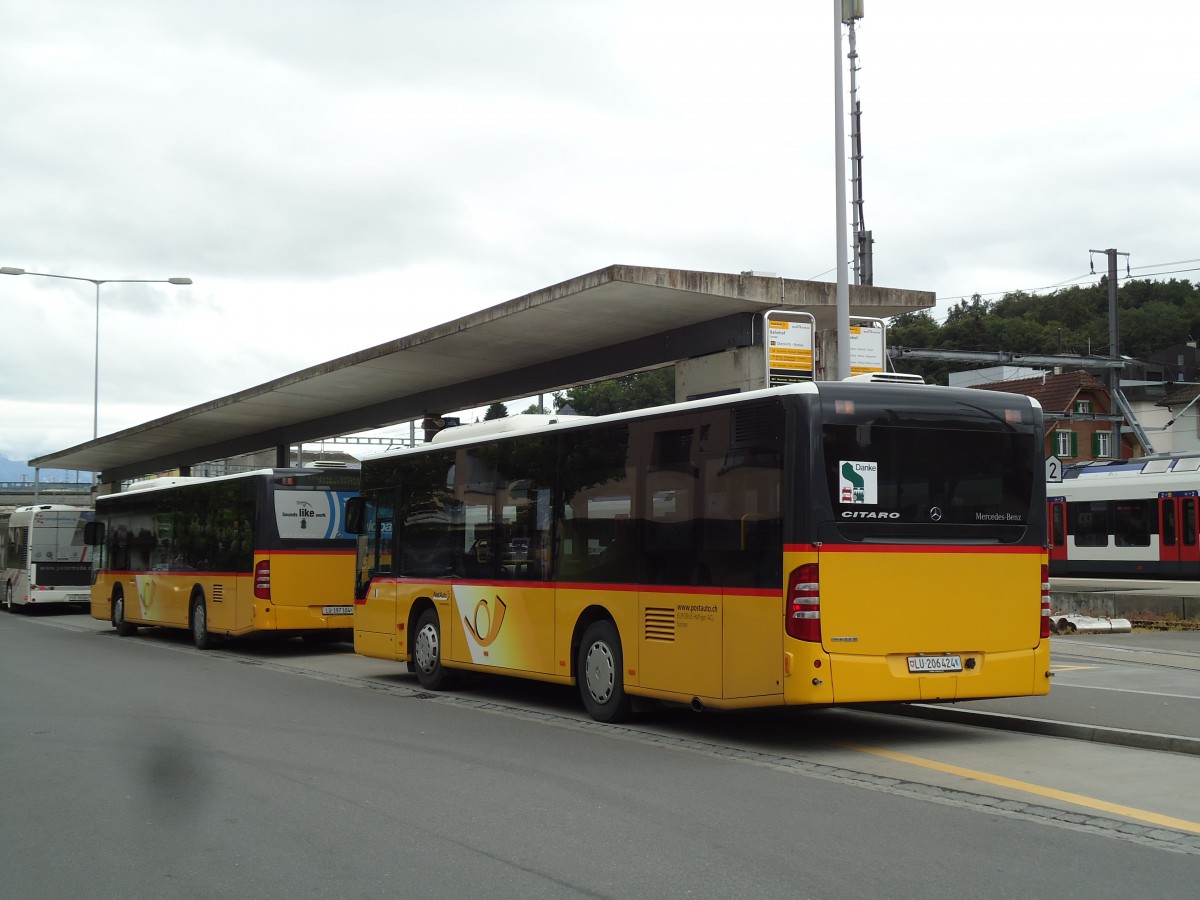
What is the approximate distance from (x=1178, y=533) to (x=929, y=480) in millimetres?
28369

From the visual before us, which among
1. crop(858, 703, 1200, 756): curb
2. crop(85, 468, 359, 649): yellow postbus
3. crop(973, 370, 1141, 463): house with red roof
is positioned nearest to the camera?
crop(858, 703, 1200, 756): curb

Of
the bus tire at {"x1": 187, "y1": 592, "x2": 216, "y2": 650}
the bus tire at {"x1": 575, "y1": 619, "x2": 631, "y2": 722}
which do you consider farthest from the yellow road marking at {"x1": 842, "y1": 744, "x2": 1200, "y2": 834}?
the bus tire at {"x1": 187, "y1": 592, "x2": 216, "y2": 650}

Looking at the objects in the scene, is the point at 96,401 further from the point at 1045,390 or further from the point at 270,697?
the point at 1045,390

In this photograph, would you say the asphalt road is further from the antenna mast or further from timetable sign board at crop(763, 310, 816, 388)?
the antenna mast

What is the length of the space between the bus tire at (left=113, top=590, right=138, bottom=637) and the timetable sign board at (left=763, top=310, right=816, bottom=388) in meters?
15.5

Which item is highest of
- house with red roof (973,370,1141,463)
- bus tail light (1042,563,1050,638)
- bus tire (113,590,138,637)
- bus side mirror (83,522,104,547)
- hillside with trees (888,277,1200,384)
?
hillside with trees (888,277,1200,384)

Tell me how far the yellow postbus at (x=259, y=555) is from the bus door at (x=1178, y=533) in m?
23.9

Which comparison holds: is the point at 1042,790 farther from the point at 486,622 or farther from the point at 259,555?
the point at 259,555

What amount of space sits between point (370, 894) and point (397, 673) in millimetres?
11956

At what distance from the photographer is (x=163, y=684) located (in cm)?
1590

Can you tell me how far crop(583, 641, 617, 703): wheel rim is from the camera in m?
11.9

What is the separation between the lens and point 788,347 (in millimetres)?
18156

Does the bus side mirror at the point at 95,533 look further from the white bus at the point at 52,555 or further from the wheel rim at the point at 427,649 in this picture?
the wheel rim at the point at 427,649

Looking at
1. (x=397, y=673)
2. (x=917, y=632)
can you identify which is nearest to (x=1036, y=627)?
(x=917, y=632)
